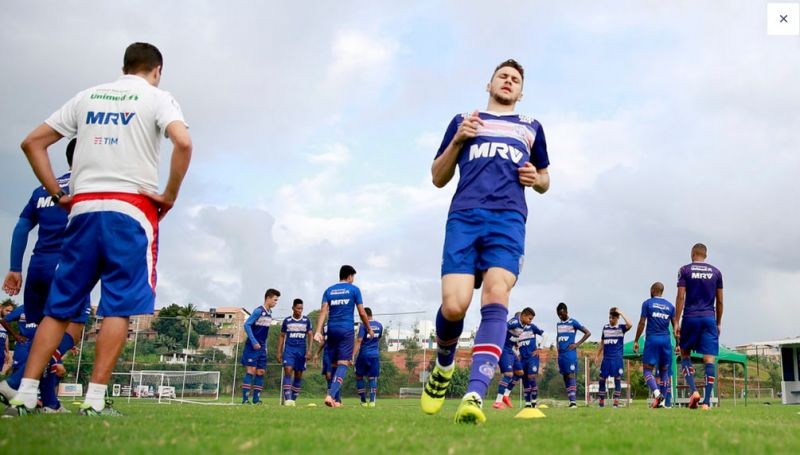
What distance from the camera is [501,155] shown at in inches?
200

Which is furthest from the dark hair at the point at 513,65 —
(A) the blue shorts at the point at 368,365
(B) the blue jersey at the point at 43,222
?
(A) the blue shorts at the point at 368,365

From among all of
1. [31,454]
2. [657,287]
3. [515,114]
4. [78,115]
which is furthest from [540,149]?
[657,287]

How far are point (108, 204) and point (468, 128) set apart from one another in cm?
254

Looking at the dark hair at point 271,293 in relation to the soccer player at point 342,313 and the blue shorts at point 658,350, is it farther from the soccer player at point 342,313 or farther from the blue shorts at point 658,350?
the blue shorts at point 658,350

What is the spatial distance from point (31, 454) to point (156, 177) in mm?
2564

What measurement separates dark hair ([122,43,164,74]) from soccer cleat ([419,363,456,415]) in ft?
10.3

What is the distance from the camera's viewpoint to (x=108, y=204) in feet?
14.8

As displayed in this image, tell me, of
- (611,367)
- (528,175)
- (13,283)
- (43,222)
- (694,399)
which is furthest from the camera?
(611,367)

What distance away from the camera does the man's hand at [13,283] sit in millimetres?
6004

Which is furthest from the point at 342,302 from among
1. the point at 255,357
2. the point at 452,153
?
the point at 452,153

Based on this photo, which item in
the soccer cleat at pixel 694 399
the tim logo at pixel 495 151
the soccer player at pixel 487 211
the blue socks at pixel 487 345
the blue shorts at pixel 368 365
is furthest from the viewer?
the blue shorts at pixel 368 365

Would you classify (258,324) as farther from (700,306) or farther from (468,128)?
(468,128)

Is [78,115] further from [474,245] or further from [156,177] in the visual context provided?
[474,245]

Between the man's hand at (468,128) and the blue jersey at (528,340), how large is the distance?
12.3 m
